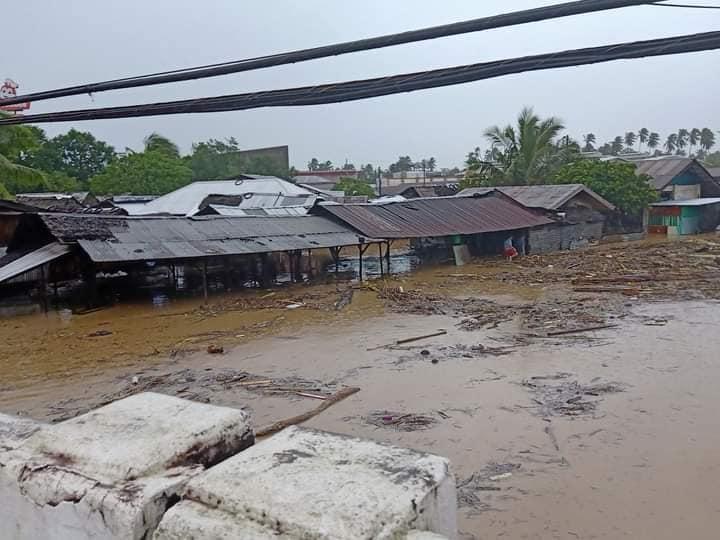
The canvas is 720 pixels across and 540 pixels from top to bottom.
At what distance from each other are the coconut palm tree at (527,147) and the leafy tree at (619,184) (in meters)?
2.28

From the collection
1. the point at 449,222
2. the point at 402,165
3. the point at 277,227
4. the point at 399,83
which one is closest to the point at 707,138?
the point at 402,165

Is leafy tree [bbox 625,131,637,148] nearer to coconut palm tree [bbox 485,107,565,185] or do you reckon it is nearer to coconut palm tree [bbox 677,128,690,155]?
coconut palm tree [bbox 677,128,690,155]

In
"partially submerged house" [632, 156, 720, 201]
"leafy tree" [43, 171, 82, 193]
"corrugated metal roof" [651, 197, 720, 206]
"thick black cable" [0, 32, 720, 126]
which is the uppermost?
"leafy tree" [43, 171, 82, 193]

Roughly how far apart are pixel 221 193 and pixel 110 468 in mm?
29546

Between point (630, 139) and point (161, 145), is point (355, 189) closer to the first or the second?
point (161, 145)

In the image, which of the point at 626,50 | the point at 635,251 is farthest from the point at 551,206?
the point at 626,50

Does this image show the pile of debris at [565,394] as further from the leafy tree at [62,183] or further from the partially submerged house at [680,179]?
the leafy tree at [62,183]

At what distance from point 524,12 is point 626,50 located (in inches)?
26.1

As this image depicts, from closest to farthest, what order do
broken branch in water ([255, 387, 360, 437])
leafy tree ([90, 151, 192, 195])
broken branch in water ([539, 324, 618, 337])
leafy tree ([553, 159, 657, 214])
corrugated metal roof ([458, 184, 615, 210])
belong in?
1. broken branch in water ([255, 387, 360, 437])
2. broken branch in water ([539, 324, 618, 337])
3. corrugated metal roof ([458, 184, 615, 210])
4. leafy tree ([553, 159, 657, 214])
5. leafy tree ([90, 151, 192, 195])

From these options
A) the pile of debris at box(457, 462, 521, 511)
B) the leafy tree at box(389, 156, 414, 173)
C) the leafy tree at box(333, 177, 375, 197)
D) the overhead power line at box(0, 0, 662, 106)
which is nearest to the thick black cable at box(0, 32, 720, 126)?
the overhead power line at box(0, 0, 662, 106)

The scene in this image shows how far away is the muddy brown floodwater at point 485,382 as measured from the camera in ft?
18.3

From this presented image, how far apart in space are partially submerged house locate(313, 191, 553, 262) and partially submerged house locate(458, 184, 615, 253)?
62cm

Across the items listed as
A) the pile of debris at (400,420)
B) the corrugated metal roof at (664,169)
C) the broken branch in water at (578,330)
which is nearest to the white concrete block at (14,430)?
the pile of debris at (400,420)

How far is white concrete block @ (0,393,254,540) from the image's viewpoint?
131cm
